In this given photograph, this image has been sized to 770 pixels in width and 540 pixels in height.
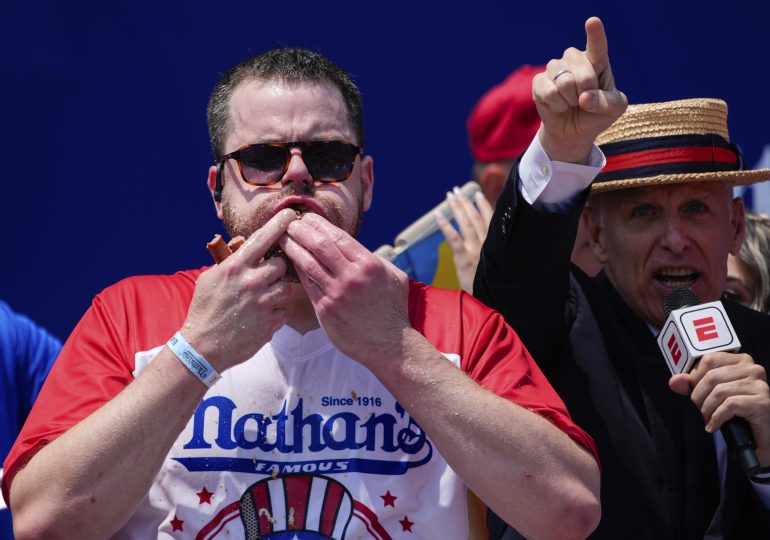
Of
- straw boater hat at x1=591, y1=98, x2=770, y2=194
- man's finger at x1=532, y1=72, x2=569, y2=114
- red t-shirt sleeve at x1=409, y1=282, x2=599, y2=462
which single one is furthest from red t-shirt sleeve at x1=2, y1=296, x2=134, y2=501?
straw boater hat at x1=591, y1=98, x2=770, y2=194

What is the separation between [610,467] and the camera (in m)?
2.62

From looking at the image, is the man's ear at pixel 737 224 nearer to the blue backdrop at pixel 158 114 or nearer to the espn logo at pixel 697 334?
the espn logo at pixel 697 334

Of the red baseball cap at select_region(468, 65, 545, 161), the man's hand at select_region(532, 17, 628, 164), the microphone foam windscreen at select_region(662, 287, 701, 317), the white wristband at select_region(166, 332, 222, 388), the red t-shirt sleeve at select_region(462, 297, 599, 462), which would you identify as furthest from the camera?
the red baseball cap at select_region(468, 65, 545, 161)

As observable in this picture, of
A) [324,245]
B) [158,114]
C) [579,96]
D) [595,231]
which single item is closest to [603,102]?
[579,96]

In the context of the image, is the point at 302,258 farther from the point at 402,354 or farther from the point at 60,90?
the point at 60,90

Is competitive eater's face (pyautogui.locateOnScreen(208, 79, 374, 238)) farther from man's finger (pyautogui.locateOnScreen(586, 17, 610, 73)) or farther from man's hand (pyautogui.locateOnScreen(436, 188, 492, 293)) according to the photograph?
man's hand (pyautogui.locateOnScreen(436, 188, 492, 293))

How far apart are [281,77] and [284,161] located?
221 mm

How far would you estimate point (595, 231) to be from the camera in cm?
303

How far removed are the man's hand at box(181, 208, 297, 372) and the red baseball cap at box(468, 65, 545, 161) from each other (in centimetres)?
195

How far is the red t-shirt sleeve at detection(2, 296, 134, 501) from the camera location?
2076 millimetres

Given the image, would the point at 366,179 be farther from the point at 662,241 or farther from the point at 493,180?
the point at 493,180

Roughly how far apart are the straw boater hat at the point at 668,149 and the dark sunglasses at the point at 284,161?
0.82 meters

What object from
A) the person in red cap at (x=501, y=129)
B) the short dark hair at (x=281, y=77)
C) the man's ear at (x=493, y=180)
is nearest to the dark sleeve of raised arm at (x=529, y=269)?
the short dark hair at (x=281, y=77)

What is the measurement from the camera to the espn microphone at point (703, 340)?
2.26m
